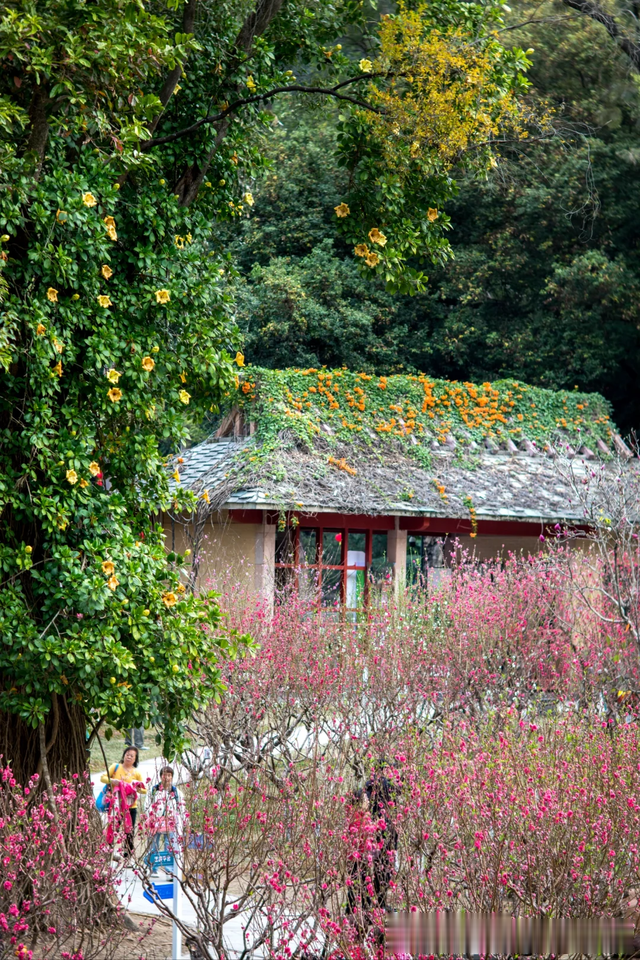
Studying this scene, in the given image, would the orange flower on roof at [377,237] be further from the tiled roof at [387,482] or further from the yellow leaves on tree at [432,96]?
the tiled roof at [387,482]

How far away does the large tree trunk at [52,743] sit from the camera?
6.49m

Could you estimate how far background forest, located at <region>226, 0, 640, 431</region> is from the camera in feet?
67.0

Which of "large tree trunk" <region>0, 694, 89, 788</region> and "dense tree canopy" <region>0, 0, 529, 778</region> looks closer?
"dense tree canopy" <region>0, 0, 529, 778</region>

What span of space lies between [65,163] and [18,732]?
3489 millimetres

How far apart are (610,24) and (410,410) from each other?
678cm

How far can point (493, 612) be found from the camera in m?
9.70

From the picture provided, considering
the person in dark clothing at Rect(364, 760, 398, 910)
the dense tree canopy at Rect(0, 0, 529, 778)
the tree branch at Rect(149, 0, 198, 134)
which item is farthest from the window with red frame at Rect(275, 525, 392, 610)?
the person in dark clothing at Rect(364, 760, 398, 910)

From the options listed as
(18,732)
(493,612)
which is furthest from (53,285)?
(493,612)

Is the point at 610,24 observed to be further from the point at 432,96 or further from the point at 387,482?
the point at 387,482

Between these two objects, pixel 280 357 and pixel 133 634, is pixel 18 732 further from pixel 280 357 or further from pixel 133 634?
pixel 280 357

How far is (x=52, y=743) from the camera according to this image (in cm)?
653

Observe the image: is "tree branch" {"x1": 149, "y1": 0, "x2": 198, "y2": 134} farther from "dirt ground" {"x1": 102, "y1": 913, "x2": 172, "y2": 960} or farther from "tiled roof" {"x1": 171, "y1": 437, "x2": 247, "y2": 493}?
"tiled roof" {"x1": 171, "y1": 437, "x2": 247, "y2": 493}

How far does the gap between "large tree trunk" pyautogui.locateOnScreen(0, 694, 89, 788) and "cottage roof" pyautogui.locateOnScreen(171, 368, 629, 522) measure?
272 inches

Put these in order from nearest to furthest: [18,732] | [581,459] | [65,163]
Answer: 1. [65,163]
2. [18,732]
3. [581,459]
